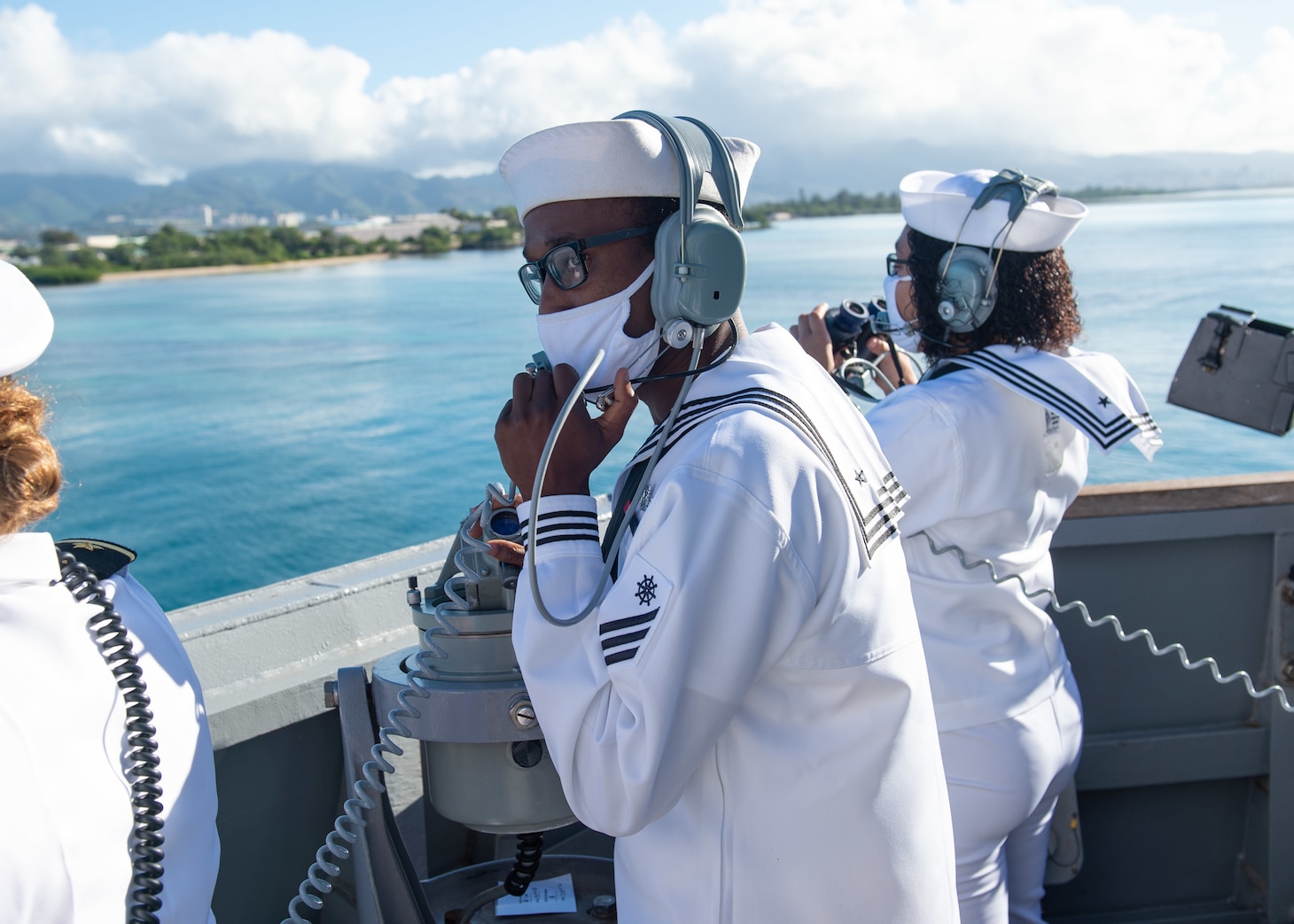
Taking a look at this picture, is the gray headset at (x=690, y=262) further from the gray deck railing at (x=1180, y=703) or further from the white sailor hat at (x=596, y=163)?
the gray deck railing at (x=1180, y=703)

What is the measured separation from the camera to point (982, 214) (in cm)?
206

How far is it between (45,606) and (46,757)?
0.52 feet

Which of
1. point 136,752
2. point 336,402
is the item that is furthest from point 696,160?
point 336,402

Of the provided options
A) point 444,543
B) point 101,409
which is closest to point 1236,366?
point 444,543

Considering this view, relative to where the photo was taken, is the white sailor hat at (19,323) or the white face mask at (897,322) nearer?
the white sailor hat at (19,323)

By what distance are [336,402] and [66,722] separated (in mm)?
9094

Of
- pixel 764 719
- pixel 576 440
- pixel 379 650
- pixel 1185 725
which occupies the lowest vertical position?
pixel 1185 725

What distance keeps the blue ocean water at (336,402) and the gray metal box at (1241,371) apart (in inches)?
31.8

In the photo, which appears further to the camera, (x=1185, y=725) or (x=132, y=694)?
(x=1185, y=725)

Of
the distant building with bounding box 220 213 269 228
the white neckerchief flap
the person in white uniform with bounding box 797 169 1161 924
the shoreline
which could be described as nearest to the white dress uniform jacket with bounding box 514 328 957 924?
the person in white uniform with bounding box 797 169 1161 924

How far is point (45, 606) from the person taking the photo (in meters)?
1.08

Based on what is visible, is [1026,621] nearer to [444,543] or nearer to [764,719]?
[764,719]

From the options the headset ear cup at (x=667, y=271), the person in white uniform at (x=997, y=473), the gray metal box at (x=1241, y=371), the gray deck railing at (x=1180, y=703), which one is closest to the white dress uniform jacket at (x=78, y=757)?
the headset ear cup at (x=667, y=271)

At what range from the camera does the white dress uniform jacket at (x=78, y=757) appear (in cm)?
98
